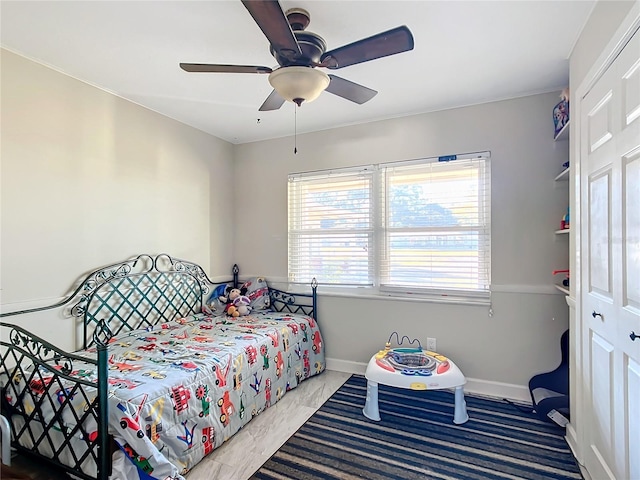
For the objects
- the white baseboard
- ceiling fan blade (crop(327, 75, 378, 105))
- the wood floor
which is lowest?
the wood floor

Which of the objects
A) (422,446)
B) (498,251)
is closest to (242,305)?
(422,446)

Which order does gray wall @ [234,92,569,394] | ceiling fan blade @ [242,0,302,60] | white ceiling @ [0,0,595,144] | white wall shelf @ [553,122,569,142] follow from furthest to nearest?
gray wall @ [234,92,569,394], white wall shelf @ [553,122,569,142], white ceiling @ [0,0,595,144], ceiling fan blade @ [242,0,302,60]

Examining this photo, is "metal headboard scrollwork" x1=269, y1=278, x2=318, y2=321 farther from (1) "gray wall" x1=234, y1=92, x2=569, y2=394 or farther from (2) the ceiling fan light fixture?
(2) the ceiling fan light fixture

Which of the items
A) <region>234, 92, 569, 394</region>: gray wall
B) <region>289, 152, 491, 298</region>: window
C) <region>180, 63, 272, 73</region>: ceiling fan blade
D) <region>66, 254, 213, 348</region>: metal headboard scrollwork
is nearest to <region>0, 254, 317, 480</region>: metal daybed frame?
<region>66, 254, 213, 348</region>: metal headboard scrollwork

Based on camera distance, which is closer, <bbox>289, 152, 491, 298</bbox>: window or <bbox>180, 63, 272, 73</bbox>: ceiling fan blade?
<bbox>180, 63, 272, 73</bbox>: ceiling fan blade

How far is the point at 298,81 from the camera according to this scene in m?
1.67

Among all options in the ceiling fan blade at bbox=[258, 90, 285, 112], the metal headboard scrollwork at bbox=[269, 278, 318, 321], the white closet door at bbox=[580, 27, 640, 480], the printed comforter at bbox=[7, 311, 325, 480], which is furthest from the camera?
the metal headboard scrollwork at bbox=[269, 278, 318, 321]

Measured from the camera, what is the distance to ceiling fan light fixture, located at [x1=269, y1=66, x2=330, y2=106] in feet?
5.40

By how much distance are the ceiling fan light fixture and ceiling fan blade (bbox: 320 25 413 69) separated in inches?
3.4

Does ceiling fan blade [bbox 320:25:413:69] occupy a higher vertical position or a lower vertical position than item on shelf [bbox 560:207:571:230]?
higher

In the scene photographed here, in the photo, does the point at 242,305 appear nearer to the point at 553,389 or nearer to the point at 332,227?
the point at 332,227

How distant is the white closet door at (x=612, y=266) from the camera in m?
1.37

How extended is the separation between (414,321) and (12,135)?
3236 millimetres

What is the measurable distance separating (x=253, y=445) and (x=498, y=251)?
2352 mm
